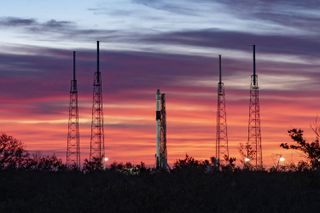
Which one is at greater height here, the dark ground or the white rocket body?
the white rocket body

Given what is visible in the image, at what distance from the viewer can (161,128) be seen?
151 ft

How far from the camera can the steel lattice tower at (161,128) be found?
149 feet

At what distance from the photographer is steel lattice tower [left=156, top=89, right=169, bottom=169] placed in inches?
1786

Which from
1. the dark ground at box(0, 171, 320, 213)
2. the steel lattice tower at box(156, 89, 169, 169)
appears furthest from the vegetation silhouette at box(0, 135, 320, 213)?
the steel lattice tower at box(156, 89, 169, 169)

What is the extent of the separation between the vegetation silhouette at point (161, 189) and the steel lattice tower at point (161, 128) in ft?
52.5

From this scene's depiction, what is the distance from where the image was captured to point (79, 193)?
2317 cm

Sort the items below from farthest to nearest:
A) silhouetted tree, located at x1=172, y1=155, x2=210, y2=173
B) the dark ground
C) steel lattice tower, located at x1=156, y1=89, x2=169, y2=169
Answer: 1. steel lattice tower, located at x1=156, y1=89, x2=169, y2=169
2. silhouetted tree, located at x1=172, y1=155, x2=210, y2=173
3. the dark ground

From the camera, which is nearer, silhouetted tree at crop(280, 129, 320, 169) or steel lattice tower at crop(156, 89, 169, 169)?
silhouetted tree at crop(280, 129, 320, 169)

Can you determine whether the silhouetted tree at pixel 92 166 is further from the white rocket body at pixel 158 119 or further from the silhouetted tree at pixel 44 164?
the white rocket body at pixel 158 119

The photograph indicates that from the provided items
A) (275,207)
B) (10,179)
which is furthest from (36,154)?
(275,207)

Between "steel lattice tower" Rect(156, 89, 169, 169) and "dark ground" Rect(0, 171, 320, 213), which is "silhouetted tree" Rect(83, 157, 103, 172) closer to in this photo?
"dark ground" Rect(0, 171, 320, 213)

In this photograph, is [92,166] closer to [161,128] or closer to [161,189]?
[161,189]

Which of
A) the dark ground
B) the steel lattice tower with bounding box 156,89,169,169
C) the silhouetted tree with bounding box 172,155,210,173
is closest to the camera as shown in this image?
the dark ground

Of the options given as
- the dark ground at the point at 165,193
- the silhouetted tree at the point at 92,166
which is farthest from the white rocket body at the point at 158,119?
the dark ground at the point at 165,193
